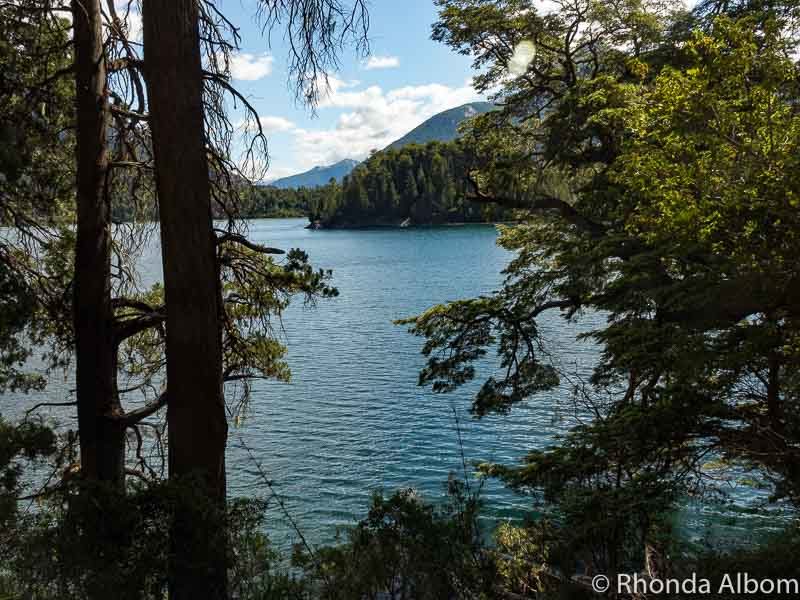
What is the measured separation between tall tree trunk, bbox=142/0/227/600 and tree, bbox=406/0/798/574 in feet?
11.6

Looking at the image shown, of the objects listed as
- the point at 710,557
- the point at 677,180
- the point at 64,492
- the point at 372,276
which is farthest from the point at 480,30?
the point at 372,276

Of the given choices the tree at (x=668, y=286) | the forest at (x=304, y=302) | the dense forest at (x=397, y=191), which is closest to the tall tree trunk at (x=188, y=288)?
the forest at (x=304, y=302)

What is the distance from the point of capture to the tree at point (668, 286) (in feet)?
16.7

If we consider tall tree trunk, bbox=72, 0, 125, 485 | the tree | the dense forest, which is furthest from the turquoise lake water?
the dense forest

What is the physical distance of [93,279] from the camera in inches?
231

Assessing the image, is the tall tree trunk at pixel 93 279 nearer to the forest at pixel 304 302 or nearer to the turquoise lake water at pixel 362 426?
the forest at pixel 304 302

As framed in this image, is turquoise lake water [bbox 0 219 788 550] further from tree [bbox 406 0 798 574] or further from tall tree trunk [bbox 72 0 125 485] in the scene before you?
tree [bbox 406 0 798 574]

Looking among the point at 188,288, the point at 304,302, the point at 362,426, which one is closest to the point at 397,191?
the point at 362,426

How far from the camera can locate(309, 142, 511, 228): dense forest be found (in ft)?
347

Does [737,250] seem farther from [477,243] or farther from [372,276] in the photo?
[477,243]

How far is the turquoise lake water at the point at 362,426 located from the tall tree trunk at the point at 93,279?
2.22 feet

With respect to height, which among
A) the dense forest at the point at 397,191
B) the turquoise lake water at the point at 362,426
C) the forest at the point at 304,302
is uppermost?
the dense forest at the point at 397,191

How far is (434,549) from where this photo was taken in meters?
4.57

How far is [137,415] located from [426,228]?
95.9m
